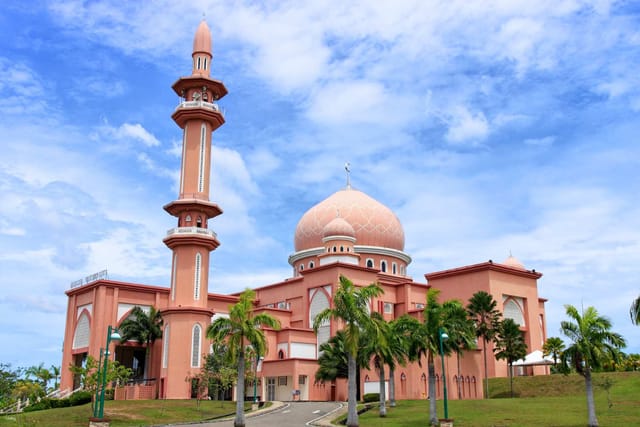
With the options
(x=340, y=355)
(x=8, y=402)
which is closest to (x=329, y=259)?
(x=340, y=355)

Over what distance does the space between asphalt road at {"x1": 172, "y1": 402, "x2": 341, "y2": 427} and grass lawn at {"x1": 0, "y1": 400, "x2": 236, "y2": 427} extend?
3185mm

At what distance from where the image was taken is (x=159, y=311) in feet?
170

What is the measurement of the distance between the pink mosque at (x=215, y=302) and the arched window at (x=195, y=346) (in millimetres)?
71

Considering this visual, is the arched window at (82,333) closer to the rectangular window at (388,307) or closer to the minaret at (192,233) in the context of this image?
the minaret at (192,233)

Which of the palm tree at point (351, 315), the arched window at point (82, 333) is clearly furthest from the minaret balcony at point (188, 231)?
the palm tree at point (351, 315)

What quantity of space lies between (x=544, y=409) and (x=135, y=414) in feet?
71.5

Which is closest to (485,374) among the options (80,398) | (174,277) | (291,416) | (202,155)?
(291,416)

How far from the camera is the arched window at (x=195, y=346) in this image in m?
48.5

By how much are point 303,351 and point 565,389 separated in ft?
62.7

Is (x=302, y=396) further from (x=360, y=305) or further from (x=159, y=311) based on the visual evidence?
(x=360, y=305)

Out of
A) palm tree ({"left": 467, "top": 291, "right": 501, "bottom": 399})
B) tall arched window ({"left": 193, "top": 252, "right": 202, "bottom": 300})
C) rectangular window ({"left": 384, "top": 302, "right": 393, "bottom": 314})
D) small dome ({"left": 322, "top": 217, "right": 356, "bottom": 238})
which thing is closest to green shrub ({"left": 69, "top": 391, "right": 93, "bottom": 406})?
tall arched window ({"left": 193, "top": 252, "right": 202, "bottom": 300})

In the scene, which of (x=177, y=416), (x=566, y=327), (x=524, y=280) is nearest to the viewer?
(x=566, y=327)

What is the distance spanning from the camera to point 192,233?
163ft

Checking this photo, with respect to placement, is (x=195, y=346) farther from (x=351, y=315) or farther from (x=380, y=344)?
(x=351, y=315)
